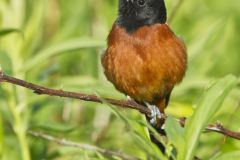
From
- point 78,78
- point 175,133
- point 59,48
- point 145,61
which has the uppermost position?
point 175,133

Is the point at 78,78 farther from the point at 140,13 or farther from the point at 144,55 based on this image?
the point at 144,55

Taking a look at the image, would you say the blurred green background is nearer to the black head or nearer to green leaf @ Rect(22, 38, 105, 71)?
green leaf @ Rect(22, 38, 105, 71)

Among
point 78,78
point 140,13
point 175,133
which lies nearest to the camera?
point 175,133

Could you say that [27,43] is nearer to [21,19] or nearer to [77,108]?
[21,19]

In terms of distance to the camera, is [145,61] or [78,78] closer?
[145,61]

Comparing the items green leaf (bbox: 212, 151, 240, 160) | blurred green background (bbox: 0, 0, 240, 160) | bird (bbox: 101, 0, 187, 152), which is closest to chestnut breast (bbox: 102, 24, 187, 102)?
bird (bbox: 101, 0, 187, 152)

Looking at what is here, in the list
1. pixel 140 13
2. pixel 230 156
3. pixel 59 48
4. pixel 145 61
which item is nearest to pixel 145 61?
pixel 145 61
